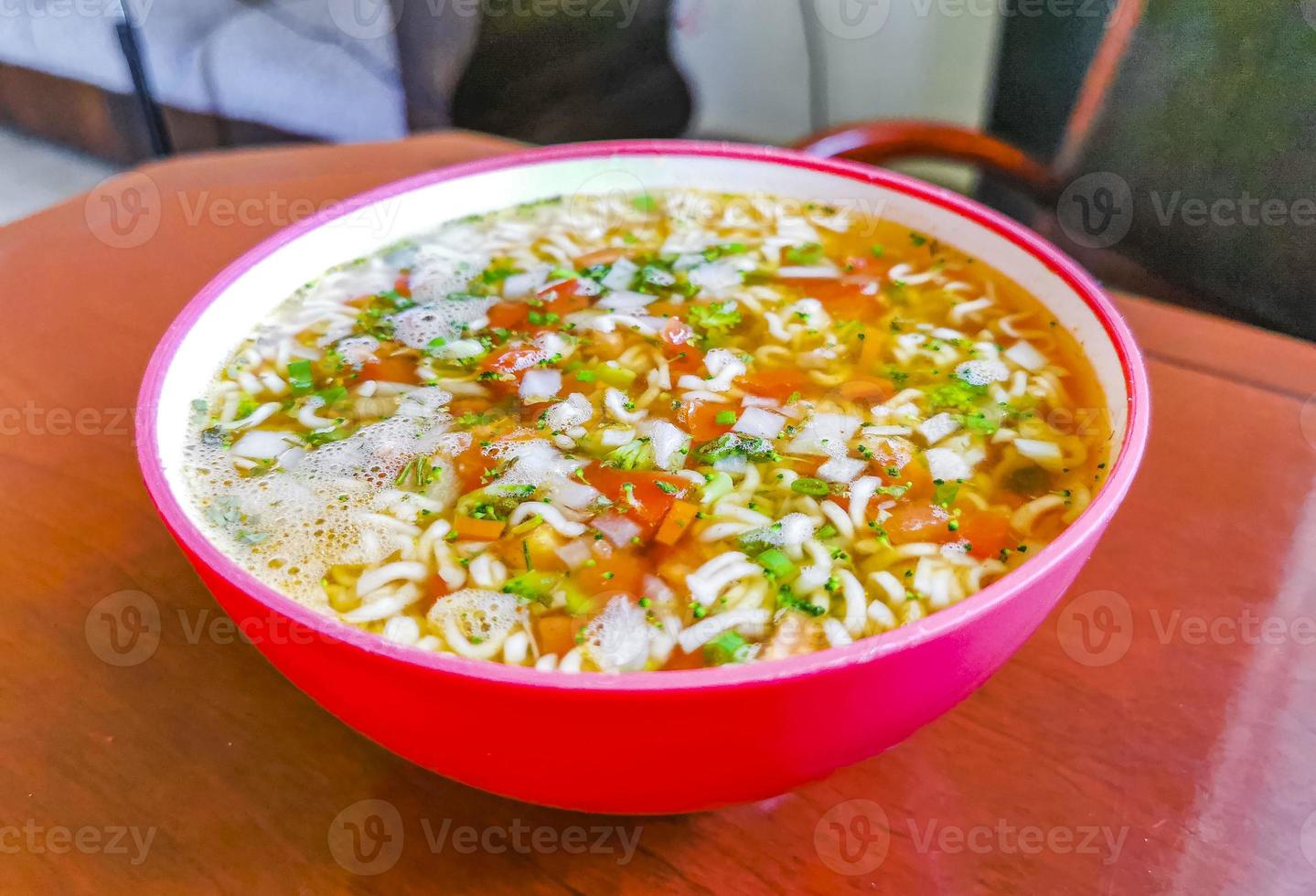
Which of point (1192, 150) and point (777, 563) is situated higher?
point (777, 563)

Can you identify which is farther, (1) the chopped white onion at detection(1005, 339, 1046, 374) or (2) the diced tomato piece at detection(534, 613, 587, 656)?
(1) the chopped white onion at detection(1005, 339, 1046, 374)

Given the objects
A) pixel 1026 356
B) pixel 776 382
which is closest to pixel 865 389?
pixel 776 382

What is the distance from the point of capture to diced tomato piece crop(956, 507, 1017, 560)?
116 cm

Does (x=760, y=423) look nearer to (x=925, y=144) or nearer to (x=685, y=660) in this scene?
(x=685, y=660)

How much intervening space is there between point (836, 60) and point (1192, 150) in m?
2.43

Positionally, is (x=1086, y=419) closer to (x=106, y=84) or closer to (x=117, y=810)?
(x=117, y=810)

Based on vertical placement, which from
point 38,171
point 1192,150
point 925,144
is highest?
point 925,144

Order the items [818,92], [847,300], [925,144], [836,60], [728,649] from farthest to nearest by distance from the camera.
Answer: [818,92], [836,60], [925,144], [847,300], [728,649]

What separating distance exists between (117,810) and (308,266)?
83 centimetres

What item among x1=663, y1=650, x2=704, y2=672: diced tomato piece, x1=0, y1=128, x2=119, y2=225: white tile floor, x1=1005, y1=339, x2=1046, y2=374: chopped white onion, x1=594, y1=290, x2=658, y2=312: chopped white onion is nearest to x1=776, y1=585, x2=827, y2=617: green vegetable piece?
x1=663, y1=650, x2=704, y2=672: diced tomato piece

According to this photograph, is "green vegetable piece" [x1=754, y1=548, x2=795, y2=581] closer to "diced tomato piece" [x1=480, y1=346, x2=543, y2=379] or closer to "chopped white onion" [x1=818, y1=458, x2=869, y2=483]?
"chopped white onion" [x1=818, y1=458, x2=869, y2=483]

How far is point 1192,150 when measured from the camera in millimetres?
2820

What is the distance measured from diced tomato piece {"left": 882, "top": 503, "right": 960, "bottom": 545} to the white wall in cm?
383

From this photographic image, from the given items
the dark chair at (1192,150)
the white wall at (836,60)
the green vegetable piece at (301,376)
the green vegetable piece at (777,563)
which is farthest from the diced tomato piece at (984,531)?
the white wall at (836,60)
